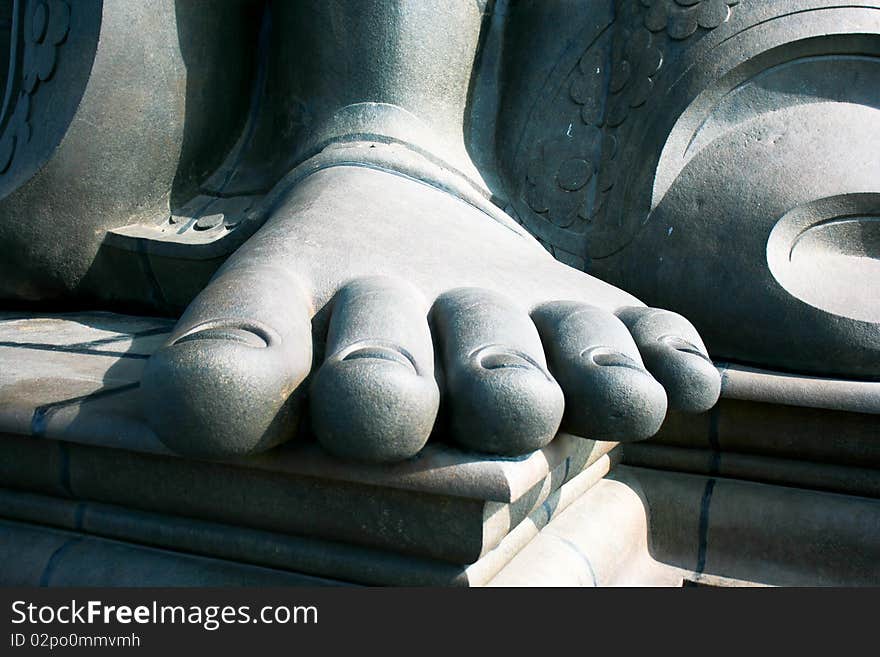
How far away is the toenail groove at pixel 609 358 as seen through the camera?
0.88 m

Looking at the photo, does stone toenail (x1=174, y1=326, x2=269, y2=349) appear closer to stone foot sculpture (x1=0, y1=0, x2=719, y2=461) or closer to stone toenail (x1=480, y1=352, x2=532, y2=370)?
stone foot sculpture (x1=0, y1=0, x2=719, y2=461)

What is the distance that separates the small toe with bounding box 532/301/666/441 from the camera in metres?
0.83

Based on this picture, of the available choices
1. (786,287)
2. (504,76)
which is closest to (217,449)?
(786,287)

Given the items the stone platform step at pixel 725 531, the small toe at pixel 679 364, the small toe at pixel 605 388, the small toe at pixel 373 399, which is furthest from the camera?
the stone platform step at pixel 725 531

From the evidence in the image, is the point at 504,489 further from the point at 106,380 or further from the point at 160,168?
the point at 160,168

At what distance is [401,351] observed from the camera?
0.83m

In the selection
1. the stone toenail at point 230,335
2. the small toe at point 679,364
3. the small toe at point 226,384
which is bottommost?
the small toe at point 226,384

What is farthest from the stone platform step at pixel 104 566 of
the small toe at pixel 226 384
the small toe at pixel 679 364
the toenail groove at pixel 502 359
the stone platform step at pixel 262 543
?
the small toe at pixel 679 364

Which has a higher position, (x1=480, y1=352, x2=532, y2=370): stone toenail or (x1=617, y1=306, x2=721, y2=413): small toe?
(x1=617, y1=306, x2=721, y2=413): small toe

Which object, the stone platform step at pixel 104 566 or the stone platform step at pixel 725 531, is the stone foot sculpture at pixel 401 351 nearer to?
the stone platform step at pixel 104 566

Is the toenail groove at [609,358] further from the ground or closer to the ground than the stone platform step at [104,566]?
further from the ground

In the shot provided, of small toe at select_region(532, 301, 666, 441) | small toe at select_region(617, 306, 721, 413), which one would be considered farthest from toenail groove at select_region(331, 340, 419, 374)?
small toe at select_region(617, 306, 721, 413)

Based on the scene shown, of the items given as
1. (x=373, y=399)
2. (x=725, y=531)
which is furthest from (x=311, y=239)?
(x=725, y=531)

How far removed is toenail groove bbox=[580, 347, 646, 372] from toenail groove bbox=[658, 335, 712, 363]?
0.39 feet
